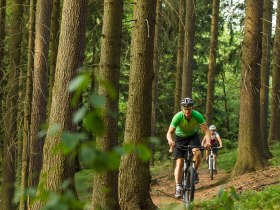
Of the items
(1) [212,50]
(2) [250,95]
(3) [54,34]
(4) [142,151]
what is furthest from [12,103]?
(4) [142,151]

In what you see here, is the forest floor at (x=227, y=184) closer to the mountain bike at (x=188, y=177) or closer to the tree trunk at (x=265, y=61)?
the mountain bike at (x=188, y=177)

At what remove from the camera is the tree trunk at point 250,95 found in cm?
1391

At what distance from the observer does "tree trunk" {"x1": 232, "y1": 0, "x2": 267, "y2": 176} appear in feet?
45.6

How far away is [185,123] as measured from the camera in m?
9.98

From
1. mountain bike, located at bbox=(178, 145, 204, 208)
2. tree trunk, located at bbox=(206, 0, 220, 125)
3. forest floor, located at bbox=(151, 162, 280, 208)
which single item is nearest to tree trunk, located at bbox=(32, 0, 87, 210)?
mountain bike, located at bbox=(178, 145, 204, 208)

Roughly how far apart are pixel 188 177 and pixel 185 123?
0.98m

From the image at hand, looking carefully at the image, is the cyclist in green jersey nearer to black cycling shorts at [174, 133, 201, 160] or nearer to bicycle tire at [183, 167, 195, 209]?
black cycling shorts at [174, 133, 201, 160]

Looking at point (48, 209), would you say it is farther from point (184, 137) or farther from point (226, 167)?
point (226, 167)

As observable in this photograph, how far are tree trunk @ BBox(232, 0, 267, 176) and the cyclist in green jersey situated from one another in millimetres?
4332

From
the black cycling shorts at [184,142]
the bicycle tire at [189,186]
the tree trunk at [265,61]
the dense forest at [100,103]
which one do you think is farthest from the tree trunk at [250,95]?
the tree trunk at [265,61]

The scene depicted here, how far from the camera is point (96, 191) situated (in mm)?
9328

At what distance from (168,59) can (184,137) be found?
21.7 meters

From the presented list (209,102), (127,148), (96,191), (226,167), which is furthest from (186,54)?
(127,148)


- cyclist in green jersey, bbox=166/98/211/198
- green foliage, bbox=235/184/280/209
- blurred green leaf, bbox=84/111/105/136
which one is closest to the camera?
blurred green leaf, bbox=84/111/105/136
